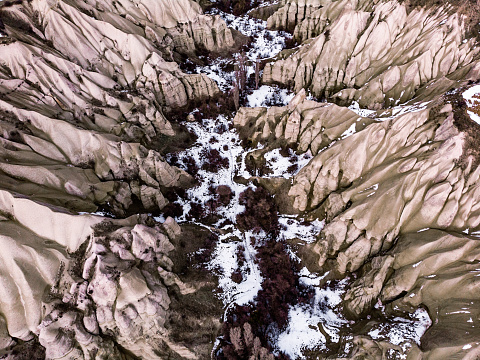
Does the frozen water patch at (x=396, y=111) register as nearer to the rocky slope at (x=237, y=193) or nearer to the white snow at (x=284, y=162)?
the rocky slope at (x=237, y=193)

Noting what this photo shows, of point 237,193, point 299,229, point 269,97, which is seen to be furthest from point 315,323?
point 269,97

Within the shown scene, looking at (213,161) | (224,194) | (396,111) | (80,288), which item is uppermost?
(396,111)

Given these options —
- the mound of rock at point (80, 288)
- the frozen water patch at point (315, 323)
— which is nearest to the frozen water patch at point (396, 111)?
the frozen water patch at point (315, 323)

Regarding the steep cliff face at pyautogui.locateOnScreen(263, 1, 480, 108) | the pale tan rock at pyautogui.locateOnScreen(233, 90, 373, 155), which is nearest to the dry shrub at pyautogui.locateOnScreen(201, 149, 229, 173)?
the pale tan rock at pyautogui.locateOnScreen(233, 90, 373, 155)

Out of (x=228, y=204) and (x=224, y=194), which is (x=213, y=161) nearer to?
(x=224, y=194)

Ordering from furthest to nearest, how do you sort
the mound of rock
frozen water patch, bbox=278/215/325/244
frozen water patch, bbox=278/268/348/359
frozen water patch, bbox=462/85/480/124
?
frozen water patch, bbox=278/215/325/244, frozen water patch, bbox=462/85/480/124, frozen water patch, bbox=278/268/348/359, the mound of rock

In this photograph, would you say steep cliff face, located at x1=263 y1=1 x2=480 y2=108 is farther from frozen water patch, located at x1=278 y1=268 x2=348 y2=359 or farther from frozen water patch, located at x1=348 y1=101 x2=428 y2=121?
frozen water patch, located at x1=278 y1=268 x2=348 y2=359
